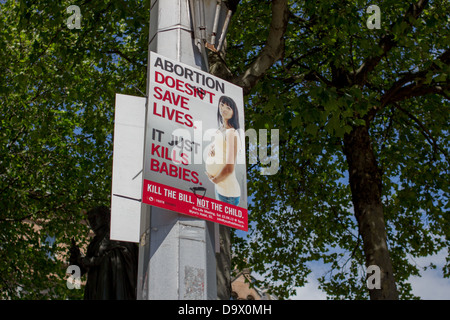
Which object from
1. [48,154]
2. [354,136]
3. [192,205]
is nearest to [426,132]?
[354,136]

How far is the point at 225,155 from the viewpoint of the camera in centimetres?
529

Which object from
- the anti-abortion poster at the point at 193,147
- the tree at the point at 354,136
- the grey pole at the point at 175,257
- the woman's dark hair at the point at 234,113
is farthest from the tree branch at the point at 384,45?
the grey pole at the point at 175,257

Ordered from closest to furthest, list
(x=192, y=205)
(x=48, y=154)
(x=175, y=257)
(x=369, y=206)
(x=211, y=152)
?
1. (x=175, y=257)
2. (x=192, y=205)
3. (x=211, y=152)
4. (x=369, y=206)
5. (x=48, y=154)

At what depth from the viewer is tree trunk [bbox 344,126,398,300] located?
39.2 feet

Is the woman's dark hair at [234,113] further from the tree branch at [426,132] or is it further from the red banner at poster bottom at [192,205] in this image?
the tree branch at [426,132]

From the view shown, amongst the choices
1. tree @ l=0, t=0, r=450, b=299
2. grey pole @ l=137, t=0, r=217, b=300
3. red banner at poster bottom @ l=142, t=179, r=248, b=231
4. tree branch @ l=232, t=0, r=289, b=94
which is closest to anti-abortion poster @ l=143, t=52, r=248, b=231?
red banner at poster bottom @ l=142, t=179, r=248, b=231

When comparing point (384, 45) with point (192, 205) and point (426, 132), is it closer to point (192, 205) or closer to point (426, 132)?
point (426, 132)

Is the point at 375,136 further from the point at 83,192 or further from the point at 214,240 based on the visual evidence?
the point at 214,240

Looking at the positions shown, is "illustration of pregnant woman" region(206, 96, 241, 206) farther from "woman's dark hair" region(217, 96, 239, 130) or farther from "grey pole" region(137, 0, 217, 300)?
"grey pole" region(137, 0, 217, 300)

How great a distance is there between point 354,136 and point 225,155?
9.13 meters

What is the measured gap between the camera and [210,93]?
5.53m

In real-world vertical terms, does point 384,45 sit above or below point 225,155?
above

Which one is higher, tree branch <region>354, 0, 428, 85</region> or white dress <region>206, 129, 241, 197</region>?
tree branch <region>354, 0, 428, 85</region>
